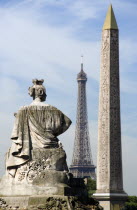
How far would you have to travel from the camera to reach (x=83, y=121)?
112562 millimetres

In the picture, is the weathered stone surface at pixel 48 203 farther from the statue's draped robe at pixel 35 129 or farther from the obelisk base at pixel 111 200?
the obelisk base at pixel 111 200

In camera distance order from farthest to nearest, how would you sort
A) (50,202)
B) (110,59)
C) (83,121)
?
1. (83,121)
2. (110,59)
3. (50,202)

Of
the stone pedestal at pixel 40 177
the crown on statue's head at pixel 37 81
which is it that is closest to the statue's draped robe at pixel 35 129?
the stone pedestal at pixel 40 177

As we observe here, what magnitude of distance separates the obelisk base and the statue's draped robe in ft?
103

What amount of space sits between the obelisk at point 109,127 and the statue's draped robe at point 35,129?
3060 cm

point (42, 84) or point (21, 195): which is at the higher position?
point (42, 84)

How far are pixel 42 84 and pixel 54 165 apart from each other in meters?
2.45

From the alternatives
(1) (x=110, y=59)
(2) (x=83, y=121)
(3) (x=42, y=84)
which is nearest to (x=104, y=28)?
(1) (x=110, y=59)

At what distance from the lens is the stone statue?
19.2m

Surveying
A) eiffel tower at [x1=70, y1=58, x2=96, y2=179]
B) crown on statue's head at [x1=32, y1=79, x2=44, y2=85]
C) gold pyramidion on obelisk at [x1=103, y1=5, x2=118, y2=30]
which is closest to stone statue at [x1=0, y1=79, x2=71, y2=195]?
crown on statue's head at [x1=32, y1=79, x2=44, y2=85]

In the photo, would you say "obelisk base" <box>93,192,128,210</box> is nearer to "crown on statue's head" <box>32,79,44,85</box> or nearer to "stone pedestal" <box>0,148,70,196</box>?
"crown on statue's head" <box>32,79,44,85</box>

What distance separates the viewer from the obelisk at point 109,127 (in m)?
50.7

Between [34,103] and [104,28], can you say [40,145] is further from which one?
[104,28]

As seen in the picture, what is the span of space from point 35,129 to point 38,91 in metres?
1.19
